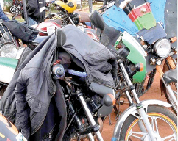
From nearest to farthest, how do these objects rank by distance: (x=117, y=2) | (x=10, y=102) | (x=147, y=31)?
1. (x=10, y=102)
2. (x=147, y=31)
3. (x=117, y=2)

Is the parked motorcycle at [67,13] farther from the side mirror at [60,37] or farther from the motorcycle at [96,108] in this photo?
the side mirror at [60,37]

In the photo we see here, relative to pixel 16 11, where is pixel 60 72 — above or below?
below

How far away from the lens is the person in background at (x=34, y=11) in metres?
8.00

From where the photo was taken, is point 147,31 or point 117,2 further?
point 117,2

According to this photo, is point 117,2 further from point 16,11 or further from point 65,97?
point 16,11

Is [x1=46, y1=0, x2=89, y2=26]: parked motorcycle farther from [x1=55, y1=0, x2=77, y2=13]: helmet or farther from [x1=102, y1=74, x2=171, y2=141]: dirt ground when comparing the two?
[x1=102, y1=74, x2=171, y2=141]: dirt ground

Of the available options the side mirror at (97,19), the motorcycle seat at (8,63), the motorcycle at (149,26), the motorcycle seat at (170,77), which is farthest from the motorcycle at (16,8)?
the side mirror at (97,19)

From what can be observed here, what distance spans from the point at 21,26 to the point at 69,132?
2.07 meters

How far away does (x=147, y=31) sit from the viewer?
3.83 metres

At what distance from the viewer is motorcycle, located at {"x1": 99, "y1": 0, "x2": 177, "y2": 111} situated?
3.69 m

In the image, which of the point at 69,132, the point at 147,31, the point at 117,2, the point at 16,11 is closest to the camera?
the point at 69,132

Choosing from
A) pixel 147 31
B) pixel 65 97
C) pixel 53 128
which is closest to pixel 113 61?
pixel 65 97

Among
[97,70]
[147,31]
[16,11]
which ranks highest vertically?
[16,11]

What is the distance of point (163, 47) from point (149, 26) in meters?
0.41
